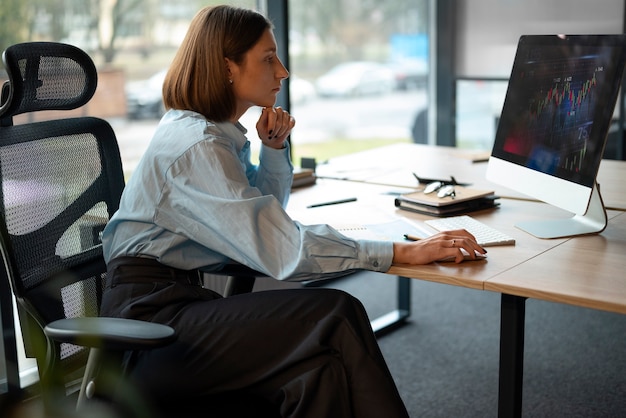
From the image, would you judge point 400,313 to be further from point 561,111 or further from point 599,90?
point 599,90

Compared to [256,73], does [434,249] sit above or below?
below

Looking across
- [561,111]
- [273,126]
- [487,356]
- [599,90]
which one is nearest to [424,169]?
[487,356]

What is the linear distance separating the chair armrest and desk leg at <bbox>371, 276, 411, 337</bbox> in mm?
1991

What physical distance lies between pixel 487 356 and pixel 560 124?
4.51ft

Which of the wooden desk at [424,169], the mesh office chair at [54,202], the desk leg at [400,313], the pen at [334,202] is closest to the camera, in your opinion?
the mesh office chair at [54,202]

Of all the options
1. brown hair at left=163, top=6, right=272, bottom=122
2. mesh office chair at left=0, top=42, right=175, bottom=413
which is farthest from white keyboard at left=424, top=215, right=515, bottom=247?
mesh office chair at left=0, top=42, right=175, bottom=413

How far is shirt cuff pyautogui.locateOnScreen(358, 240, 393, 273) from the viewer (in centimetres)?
176

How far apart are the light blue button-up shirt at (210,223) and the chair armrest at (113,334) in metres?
0.32

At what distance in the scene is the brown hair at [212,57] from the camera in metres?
1.95

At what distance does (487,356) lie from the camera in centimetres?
309

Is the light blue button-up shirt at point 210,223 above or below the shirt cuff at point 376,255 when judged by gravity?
above

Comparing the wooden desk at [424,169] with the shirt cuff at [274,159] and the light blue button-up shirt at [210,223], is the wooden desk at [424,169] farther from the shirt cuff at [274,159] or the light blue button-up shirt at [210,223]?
the light blue button-up shirt at [210,223]

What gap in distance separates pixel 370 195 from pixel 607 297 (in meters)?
1.11

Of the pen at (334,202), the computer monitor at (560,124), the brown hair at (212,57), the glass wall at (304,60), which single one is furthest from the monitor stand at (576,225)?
the glass wall at (304,60)
